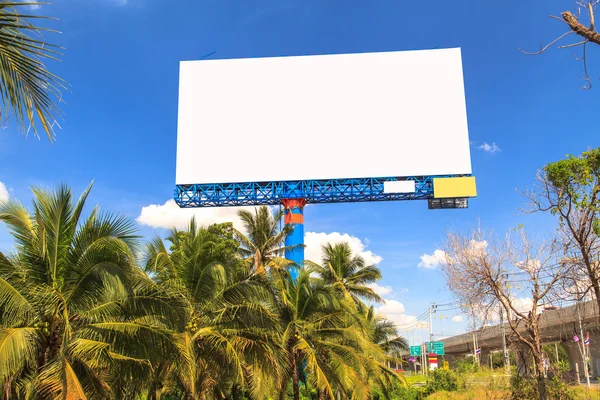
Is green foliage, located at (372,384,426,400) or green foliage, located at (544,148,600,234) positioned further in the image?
green foliage, located at (372,384,426,400)

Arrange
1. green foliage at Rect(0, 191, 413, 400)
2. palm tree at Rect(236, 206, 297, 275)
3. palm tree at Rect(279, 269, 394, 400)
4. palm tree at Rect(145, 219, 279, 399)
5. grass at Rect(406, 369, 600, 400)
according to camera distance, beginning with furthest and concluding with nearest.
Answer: palm tree at Rect(236, 206, 297, 275)
grass at Rect(406, 369, 600, 400)
palm tree at Rect(279, 269, 394, 400)
palm tree at Rect(145, 219, 279, 399)
green foliage at Rect(0, 191, 413, 400)

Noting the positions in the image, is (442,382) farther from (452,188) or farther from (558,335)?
(452,188)

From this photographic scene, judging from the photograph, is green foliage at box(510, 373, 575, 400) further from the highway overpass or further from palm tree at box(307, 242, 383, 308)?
palm tree at box(307, 242, 383, 308)

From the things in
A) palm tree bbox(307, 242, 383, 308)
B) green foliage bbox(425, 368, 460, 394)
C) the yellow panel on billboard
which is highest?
the yellow panel on billboard

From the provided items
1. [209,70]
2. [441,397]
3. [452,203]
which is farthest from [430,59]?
[441,397]

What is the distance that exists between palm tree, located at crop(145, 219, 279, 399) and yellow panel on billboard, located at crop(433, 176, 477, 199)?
2439cm

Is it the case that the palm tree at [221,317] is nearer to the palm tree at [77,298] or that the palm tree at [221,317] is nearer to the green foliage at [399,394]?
the palm tree at [77,298]

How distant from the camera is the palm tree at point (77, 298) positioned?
417 inches

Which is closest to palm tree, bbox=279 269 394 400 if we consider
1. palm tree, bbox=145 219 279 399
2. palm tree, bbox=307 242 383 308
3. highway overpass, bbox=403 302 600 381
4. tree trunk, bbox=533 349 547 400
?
palm tree, bbox=145 219 279 399

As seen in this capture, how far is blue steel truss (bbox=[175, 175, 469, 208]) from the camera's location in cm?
3894

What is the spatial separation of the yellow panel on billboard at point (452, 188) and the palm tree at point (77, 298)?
28911 mm

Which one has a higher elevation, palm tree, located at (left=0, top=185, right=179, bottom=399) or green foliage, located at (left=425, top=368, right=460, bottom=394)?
palm tree, located at (left=0, top=185, right=179, bottom=399)

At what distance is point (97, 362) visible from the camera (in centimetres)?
1107

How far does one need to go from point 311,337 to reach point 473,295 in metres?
6.24
